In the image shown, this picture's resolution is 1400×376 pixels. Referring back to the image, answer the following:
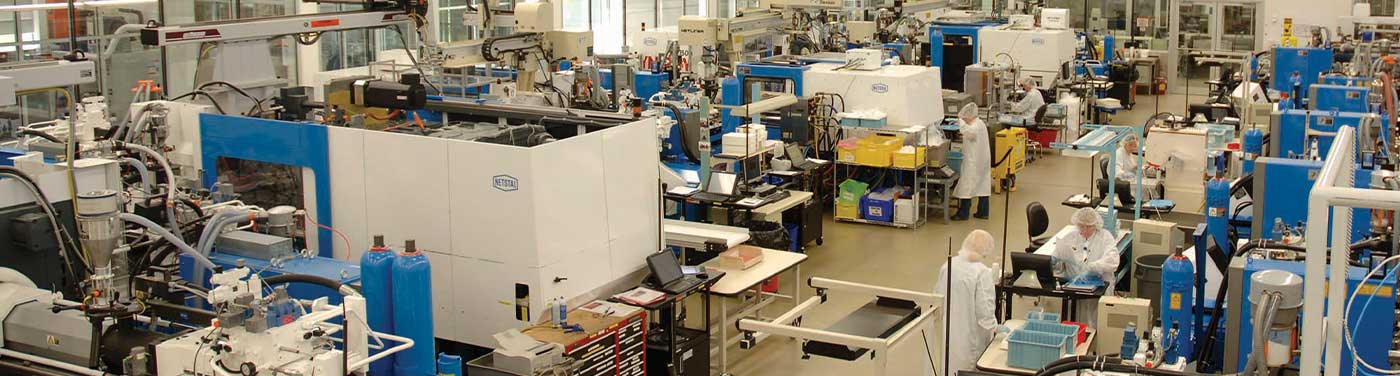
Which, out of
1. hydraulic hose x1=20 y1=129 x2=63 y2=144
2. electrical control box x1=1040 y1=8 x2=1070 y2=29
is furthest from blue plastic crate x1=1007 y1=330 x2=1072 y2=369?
electrical control box x1=1040 y1=8 x2=1070 y2=29

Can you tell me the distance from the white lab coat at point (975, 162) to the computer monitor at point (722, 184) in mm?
2983

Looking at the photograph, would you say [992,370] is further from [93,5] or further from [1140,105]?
[1140,105]

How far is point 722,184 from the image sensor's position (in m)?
9.74

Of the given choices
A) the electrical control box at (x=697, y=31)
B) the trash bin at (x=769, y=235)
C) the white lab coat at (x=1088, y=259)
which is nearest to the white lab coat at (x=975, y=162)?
the trash bin at (x=769, y=235)

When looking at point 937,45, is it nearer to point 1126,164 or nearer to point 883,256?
point 1126,164

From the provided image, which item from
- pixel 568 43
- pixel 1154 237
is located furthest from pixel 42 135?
pixel 1154 237

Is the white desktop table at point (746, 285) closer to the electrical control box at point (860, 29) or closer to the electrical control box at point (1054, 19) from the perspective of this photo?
the electrical control box at point (860, 29)

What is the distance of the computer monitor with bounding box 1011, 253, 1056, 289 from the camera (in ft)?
26.7

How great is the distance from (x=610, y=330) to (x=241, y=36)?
2865mm

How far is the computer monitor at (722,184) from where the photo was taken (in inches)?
383

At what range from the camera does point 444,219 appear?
23.1 feet

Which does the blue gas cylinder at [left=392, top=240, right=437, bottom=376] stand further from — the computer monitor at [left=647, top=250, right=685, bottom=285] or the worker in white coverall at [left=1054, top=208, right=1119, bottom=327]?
the worker in white coverall at [left=1054, top=208, right=1119, bottom=327]

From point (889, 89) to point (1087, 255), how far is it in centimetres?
379

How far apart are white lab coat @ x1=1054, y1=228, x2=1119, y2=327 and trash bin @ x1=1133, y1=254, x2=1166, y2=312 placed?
0.19 meters
